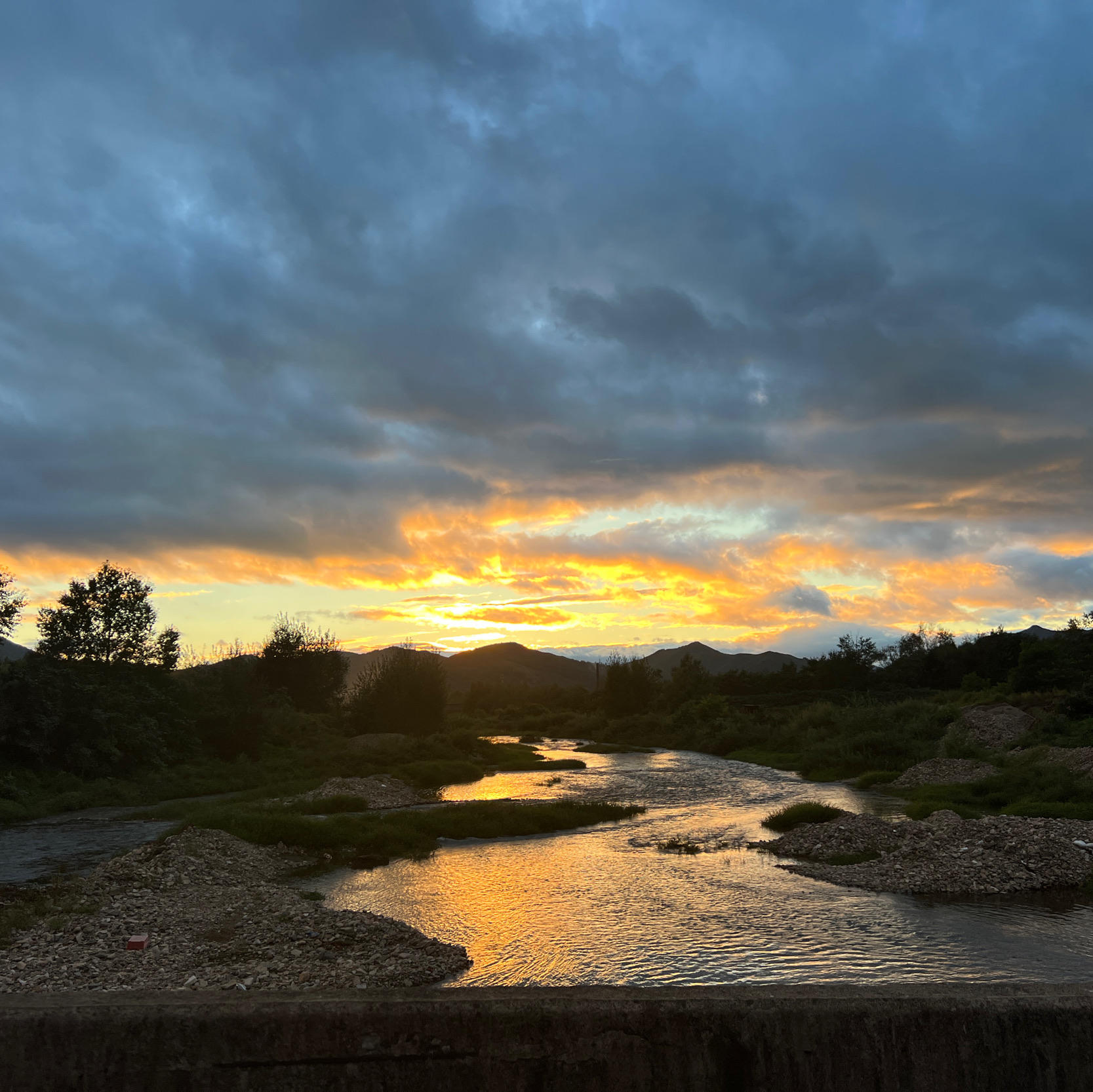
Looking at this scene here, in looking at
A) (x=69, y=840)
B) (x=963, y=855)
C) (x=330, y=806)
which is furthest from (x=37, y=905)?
(x=963, y=855)

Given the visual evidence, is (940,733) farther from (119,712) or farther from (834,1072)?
(834,1072)

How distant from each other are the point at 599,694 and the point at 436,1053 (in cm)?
10236

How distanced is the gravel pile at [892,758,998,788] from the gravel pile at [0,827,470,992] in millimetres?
28929

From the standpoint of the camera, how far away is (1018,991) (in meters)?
5.10

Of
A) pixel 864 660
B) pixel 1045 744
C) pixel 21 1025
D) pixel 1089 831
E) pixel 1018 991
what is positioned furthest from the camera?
pixel 864 660

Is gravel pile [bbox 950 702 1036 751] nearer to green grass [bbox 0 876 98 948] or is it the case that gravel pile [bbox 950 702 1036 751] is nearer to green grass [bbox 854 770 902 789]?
green grass [bbox 854 770 902 789]

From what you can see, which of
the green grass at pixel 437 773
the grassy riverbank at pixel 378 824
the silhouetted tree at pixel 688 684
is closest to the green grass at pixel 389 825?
the grassy riverbank at pixel 378 824

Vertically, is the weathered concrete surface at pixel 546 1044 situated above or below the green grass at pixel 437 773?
above

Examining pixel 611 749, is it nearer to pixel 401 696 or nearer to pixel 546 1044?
pixel 401 696

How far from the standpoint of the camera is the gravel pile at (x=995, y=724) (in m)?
43.6

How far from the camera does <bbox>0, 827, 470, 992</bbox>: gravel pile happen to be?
38.5ft

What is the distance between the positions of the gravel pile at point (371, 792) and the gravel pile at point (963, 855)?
17022 mm

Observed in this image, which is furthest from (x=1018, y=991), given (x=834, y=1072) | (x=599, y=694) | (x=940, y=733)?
(x=599, y=694)

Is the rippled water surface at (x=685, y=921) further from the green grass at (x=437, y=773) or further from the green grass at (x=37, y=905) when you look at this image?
the green grass at (x=437, y=773)
